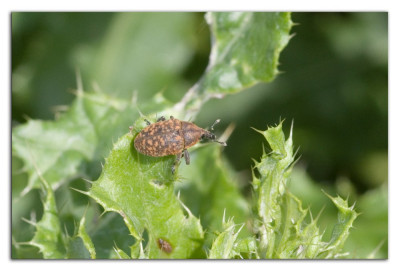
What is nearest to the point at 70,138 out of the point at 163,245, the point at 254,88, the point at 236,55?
the point at 163,245

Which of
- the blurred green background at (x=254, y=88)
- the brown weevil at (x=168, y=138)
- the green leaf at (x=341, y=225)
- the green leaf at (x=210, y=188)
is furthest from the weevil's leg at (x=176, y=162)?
the blurred green background at (x=254, y=88)

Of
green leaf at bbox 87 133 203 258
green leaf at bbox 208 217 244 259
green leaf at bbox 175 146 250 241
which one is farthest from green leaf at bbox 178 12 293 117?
green leaf at bbox 208 217 244 259

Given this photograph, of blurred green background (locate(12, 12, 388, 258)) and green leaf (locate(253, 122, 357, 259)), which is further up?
blurred green background (locate(12, 12, 388, 258))

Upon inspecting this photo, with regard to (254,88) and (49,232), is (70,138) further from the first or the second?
(254,88)

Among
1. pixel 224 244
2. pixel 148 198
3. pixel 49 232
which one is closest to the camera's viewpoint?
pixel 224 244

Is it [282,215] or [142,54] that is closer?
[282,215]

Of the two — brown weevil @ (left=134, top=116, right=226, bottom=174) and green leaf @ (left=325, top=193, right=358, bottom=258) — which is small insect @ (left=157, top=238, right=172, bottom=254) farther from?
green leaf @ (left=325, top=193, right=358, bottom=258)

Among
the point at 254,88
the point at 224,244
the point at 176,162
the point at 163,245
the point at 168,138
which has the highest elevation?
the point at 254,88

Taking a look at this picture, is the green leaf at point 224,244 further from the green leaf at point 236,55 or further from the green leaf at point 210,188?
the green leaf at point 236,55
